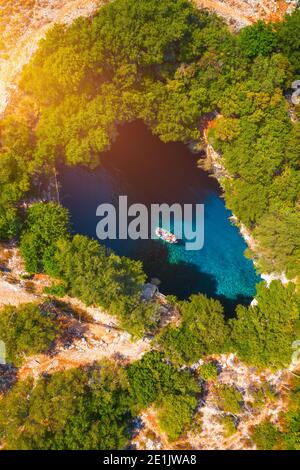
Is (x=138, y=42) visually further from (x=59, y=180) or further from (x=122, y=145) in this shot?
(x=59, y=180)

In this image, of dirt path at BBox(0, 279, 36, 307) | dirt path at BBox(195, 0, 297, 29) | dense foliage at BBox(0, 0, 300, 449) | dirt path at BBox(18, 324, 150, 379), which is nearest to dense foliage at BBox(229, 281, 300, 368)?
dense foliage at BBox(0, 0, 300, 449)

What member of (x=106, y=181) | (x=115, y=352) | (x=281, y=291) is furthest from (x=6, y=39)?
(x=281, y=291)

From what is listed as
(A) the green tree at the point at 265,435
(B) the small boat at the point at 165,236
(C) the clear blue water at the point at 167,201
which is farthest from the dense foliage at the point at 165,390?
(B) the small boat at the point at 165,236

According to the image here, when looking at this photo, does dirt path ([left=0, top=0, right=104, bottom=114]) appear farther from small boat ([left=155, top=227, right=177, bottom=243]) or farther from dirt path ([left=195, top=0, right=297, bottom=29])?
small boat ([left=155, top=227, right=177, bottom=243])

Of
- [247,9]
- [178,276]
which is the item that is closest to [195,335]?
[178,276]

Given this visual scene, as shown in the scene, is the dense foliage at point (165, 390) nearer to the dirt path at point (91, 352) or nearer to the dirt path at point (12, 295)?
the dirt path at point (91, 352)

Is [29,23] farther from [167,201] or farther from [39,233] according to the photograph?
[167,201]
